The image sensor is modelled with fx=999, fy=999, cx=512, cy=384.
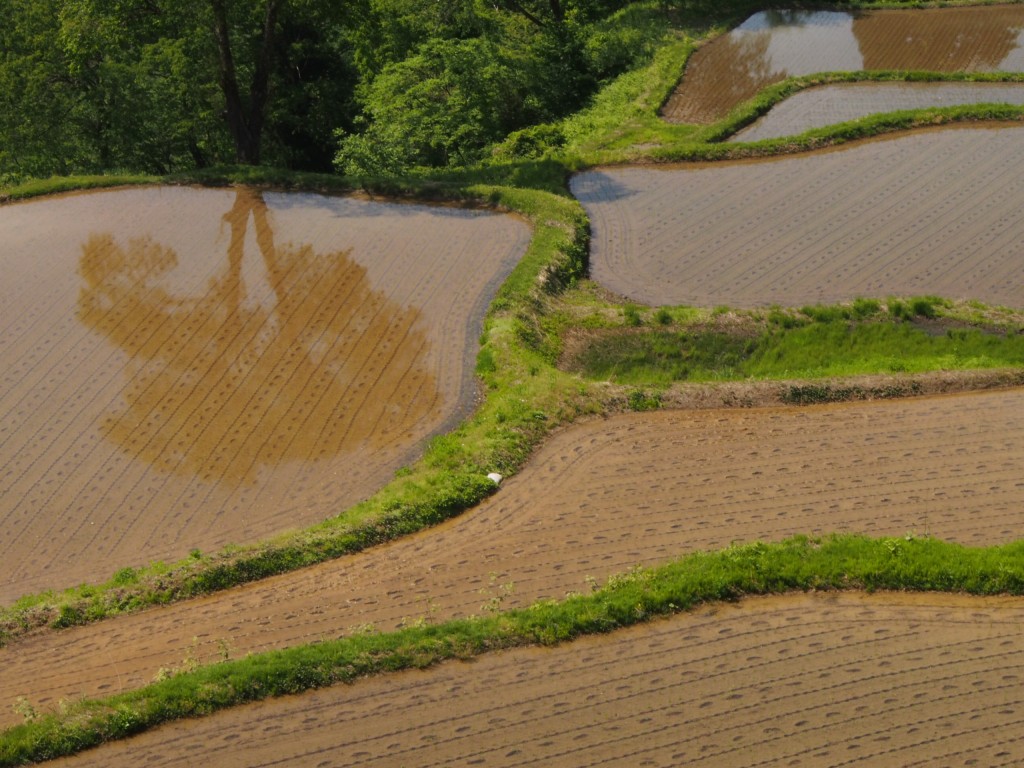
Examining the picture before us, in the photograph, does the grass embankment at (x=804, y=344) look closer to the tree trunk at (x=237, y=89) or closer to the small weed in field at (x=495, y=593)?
the small weed in field at (x=495, y=593)

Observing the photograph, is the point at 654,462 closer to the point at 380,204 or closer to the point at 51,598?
the point at 51,598

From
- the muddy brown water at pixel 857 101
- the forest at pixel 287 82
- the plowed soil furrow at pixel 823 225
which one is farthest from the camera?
the muddy brown water at pixel 857 101

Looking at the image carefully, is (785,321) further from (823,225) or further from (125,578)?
(125,578)

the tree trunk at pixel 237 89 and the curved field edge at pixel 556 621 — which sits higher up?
the tree trunk at pixel 237 89

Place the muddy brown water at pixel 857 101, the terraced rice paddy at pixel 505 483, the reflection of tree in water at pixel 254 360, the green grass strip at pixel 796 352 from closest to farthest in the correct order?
the terraced rice paddy at pixel 505 483, the reflection of tree in water at pixel 254 360, the green grass strip at pixel 796 352, the muddy brown water at pixel 857 101

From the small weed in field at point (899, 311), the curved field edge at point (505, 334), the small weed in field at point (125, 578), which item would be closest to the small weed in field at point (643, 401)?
the curved field edge at point (505, 334)
